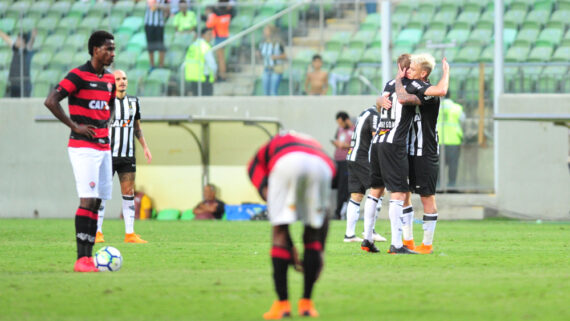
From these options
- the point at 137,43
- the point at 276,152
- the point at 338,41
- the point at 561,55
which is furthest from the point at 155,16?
the point at 276,152

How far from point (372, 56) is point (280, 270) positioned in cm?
1702

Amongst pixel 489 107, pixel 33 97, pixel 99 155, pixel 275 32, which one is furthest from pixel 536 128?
pixel 99 155

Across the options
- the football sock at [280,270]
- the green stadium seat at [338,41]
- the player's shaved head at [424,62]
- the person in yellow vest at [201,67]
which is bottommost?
the football sock at [280,270]

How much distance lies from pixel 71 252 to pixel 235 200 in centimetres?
1170

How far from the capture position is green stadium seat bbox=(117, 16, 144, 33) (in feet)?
81.6

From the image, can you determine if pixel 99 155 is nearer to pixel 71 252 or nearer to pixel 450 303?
pixel 71 252

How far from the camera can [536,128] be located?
21781mm

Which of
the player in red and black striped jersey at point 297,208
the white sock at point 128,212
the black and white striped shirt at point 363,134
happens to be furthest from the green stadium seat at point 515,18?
the player in red and black striped jersey at point 297,208

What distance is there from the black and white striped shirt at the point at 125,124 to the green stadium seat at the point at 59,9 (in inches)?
499

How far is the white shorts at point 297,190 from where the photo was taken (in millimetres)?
6379

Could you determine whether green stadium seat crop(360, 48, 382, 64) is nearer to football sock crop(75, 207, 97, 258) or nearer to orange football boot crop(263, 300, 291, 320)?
football sock crop(75, 207, 97, 258)

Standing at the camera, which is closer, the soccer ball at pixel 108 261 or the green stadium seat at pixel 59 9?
the soccer ball at pixel 108 261

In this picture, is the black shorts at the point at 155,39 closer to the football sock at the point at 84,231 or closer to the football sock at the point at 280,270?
the football sock at the point at 84,231

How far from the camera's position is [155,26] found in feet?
81.2
